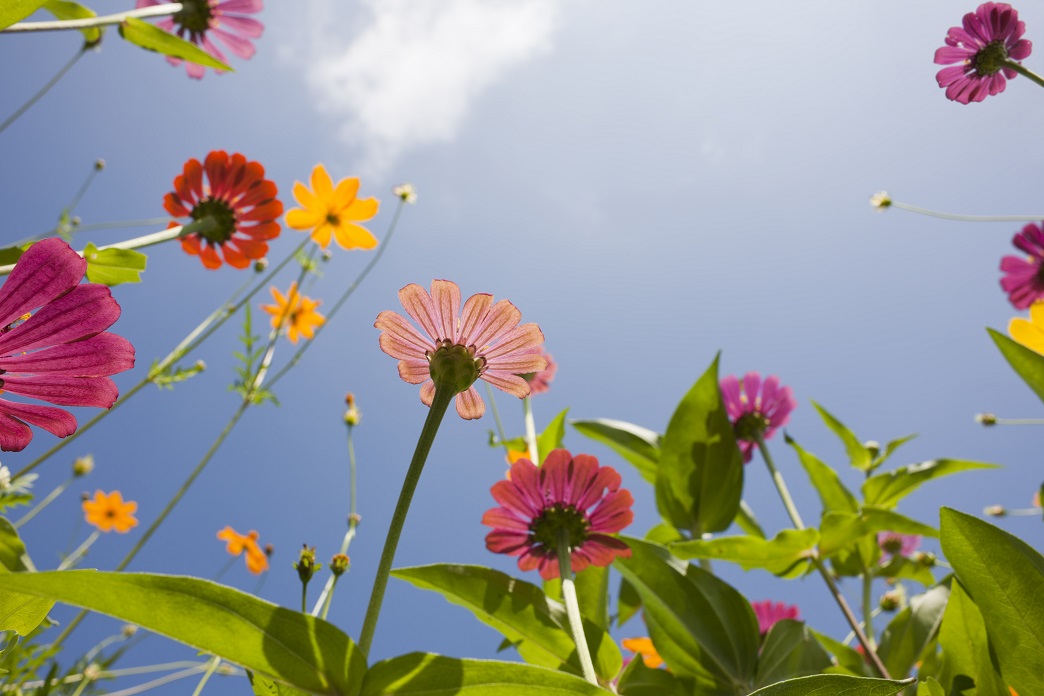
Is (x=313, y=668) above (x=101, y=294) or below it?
below

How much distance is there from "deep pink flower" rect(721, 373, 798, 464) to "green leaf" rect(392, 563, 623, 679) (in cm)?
93

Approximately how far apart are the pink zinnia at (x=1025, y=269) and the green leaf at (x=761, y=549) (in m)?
1.04

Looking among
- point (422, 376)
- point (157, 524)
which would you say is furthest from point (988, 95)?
point (157, 524)

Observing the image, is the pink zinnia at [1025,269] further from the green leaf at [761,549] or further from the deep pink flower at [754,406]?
the green leaf at [761,549]

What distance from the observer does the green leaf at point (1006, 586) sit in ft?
1.95

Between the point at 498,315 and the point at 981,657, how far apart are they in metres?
0.66

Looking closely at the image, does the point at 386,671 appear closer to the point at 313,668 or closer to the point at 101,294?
the point at 313,668

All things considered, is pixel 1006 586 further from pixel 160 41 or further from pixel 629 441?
pixel 160 41

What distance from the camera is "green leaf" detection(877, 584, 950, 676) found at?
3.35 feet

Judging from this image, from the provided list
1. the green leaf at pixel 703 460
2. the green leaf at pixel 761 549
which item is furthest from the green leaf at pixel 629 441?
the green leaf at pixel 761 549

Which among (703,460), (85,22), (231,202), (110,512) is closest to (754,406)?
(703,460)

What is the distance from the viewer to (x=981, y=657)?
71cm

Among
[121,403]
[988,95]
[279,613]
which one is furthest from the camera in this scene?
[121,403]

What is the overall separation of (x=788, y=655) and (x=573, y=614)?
1.73 ft
